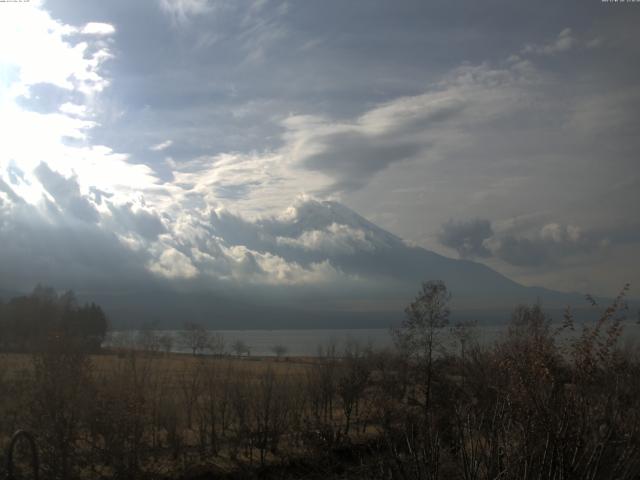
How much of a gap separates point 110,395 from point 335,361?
81.3 feet

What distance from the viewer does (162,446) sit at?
33.2m

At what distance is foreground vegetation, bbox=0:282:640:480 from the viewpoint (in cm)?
975

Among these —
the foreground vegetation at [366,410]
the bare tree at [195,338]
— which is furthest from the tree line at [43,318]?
the bare tree at [195,338]

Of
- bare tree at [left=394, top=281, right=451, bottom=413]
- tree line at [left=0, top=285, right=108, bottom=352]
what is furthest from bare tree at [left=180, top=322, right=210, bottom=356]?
bare tree at [left=394, top=281, right=451, bottom=413]

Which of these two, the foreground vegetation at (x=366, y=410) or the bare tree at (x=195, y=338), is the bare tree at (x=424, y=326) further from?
the bare tree at (x=195, y=338)

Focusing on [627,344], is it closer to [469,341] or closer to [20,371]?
[469,341]

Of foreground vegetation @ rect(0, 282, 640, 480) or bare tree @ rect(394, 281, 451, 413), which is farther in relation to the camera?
bare tree @ rect(394, 281, 451, 413)

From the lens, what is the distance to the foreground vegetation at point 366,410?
9750 mm

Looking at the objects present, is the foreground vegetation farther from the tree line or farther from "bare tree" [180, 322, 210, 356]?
"bare tree" [180, 322, 210, 356]

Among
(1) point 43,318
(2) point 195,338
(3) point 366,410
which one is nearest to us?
(3) point 366,410

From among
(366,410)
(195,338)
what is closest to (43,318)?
(366,410)

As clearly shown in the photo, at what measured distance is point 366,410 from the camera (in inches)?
1644

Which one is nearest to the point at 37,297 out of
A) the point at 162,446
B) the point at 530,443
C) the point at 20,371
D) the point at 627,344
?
the point at 162,446

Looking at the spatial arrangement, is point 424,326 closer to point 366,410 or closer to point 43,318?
point 366,410
